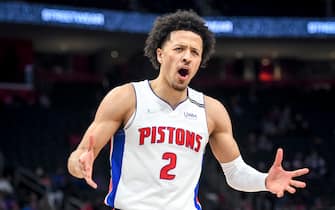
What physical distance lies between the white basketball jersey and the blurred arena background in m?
9.71

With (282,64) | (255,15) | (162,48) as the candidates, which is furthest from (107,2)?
(162,48)

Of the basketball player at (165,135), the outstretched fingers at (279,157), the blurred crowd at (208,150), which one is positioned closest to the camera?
the outstretched fingers at (279,157)

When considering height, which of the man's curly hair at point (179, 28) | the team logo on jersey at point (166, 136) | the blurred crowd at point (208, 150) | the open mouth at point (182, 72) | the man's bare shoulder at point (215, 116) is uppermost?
the man's curly hair at point (179, 28)

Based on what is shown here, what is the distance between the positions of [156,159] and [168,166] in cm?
9

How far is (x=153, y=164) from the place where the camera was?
4730 mm

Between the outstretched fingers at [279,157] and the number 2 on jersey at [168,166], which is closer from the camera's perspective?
the outstretched fingers at [279,157]

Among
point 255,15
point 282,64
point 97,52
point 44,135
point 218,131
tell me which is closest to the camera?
point 218,131

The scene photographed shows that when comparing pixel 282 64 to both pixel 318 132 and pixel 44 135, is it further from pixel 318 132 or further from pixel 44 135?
pixel 44 135

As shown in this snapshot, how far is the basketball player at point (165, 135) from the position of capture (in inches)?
186

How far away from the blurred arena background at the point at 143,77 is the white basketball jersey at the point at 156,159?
31.8 feet

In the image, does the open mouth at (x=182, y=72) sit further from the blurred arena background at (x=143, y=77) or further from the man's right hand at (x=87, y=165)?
the blurred arena background at (x=143, y=77)

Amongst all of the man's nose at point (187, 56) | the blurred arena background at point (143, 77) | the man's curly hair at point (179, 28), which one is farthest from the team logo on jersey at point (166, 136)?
the blurred arena background at point (143, 77)

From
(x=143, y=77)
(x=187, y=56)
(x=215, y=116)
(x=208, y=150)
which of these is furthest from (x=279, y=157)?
(x=143, y=77)

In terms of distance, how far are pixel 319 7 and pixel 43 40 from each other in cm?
851
